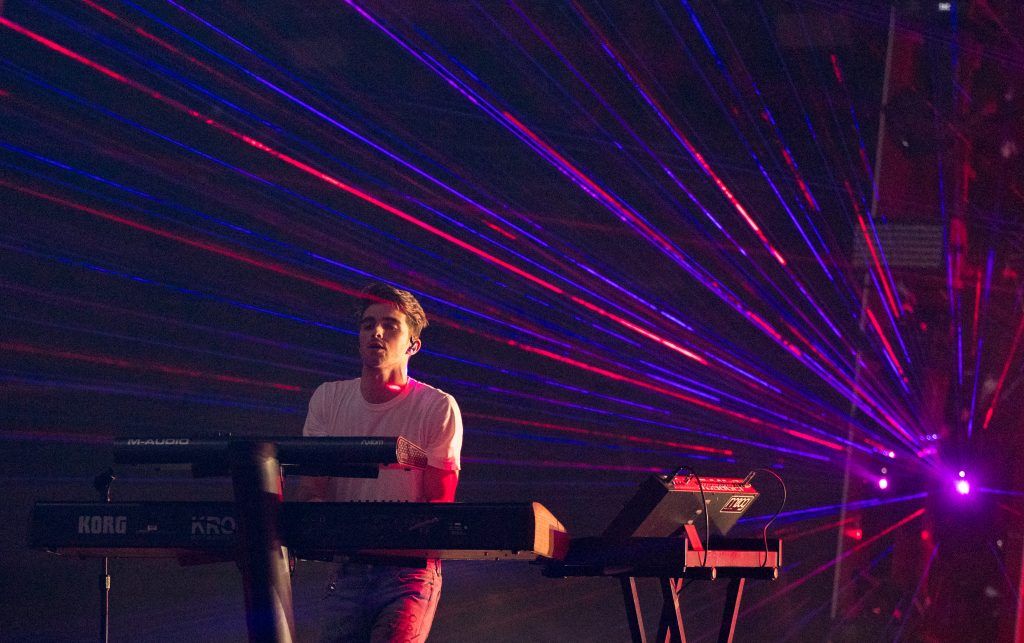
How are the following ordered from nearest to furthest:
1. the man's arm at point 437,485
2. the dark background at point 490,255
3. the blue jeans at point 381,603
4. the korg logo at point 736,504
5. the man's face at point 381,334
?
the blue jeans at point 381,603 → the man's arm at point 437,485 → the man's face at point 381,334 → the korg logo at point 736,504 → the dark background at point 490,255

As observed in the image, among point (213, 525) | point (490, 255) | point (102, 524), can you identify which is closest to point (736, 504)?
point (213, 525)

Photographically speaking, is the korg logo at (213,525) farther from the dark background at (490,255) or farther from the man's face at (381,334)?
the dark background at (490,255)

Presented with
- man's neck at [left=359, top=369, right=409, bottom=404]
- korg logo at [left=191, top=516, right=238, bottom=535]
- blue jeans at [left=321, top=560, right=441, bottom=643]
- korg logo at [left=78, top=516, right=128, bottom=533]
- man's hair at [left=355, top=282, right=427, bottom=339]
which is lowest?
blue jeans at [left=321, top=560, right=441, bottom=643]

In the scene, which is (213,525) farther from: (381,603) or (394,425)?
(394,425)

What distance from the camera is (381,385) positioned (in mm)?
2764

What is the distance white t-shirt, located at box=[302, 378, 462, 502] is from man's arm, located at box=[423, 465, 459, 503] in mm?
21

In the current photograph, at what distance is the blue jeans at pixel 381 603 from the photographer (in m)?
2.37

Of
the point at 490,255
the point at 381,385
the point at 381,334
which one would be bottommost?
the point at 381,385

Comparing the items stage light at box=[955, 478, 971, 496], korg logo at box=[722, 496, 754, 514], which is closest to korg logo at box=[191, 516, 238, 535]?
korg logo at box=[722, 496, 754, 514]

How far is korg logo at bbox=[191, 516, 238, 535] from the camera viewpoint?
1.74m

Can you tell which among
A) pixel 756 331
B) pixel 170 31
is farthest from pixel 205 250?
pixel 756 331

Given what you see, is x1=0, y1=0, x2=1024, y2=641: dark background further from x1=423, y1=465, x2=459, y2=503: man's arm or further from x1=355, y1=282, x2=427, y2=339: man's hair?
x1=423, y1=465, x2=459, y2=503: man's arm

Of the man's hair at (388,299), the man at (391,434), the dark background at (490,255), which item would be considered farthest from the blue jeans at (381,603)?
the dark background at (490,255)

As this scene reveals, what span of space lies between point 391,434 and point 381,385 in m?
0.13
